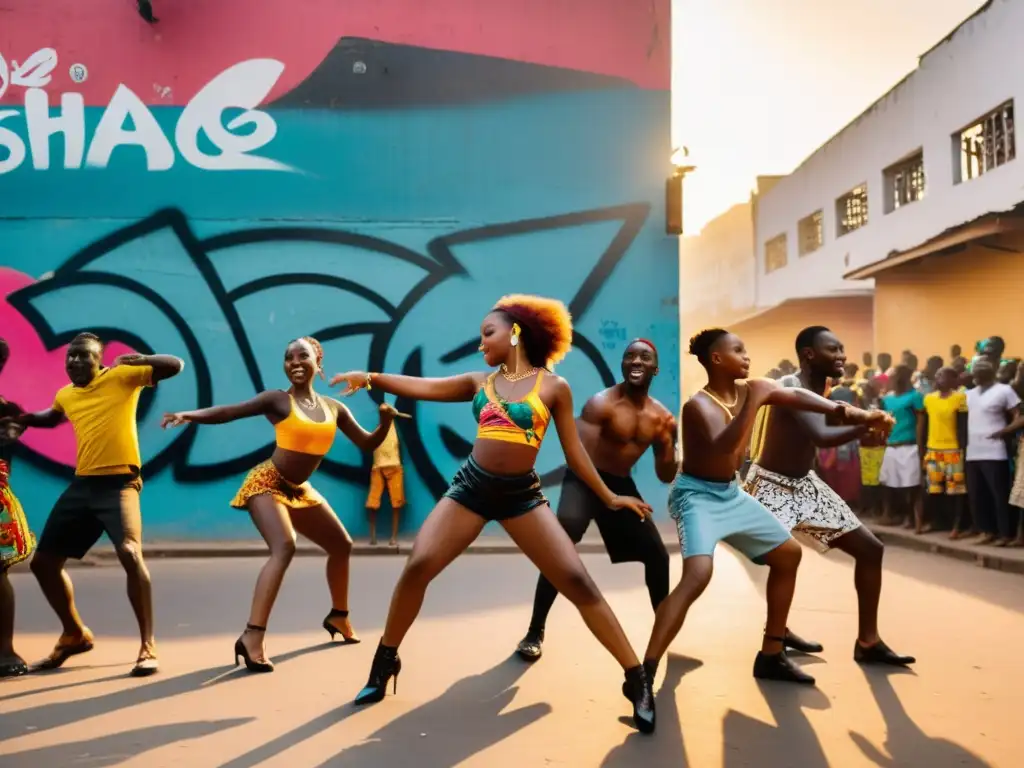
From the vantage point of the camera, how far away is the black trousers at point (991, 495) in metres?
10.6

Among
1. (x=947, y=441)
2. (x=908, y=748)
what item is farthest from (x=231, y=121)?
(x=908, y=748)

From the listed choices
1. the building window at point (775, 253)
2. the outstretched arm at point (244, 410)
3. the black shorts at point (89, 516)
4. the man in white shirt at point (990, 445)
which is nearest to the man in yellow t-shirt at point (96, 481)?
the black shorts at point (89, 516)

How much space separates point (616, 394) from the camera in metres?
6.57

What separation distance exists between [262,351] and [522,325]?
25.5 ft

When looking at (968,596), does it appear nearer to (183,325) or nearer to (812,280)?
(183,325)

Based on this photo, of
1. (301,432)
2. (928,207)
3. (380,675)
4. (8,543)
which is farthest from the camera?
(928,207)

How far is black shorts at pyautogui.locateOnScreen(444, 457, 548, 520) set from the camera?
5.05 metres

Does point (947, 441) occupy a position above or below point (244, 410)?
below

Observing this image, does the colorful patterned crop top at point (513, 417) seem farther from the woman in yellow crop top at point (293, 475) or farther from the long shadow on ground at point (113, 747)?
the long shadow on ground at point (113, 747)

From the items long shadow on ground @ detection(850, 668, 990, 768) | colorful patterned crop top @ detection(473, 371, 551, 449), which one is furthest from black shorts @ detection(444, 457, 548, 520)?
long shadow on ground @ detection(850, 668, 990, 768)

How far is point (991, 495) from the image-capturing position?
10.9 m

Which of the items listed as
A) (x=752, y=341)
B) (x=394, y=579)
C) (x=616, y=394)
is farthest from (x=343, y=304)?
(x=752, y=341)

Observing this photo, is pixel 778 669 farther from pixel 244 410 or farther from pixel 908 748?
pixel 244 410

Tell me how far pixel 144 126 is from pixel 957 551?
32.4ft
